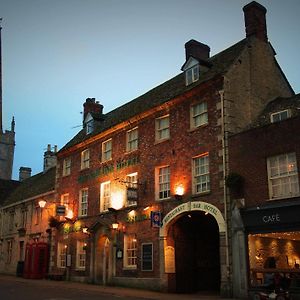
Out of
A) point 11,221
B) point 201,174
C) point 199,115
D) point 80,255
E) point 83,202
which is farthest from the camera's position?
point 11,221

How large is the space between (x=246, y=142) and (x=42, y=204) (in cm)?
1730

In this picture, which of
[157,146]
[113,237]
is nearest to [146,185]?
[157,146]

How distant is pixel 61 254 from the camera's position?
3041 centimetres

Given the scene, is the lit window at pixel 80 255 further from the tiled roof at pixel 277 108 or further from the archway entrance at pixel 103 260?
the tiled roof at pixel 277 108

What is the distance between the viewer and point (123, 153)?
25609mm

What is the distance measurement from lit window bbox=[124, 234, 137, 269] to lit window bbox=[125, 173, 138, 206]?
185 centimetres

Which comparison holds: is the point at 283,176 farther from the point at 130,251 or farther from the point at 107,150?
the point at 107,150

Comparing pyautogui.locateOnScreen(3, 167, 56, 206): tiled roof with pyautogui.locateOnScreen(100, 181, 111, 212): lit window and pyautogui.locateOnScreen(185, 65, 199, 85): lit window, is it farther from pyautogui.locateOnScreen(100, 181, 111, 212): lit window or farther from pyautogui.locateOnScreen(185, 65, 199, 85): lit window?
pyautogui.locateOnScreen(185, 65, 199, 85): lit window

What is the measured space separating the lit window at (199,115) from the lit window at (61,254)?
1433 cm

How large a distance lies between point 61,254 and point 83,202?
4528mm

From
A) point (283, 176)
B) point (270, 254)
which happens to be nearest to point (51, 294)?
point (270, 254)

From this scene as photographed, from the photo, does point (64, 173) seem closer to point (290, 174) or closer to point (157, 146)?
point (157, 146)

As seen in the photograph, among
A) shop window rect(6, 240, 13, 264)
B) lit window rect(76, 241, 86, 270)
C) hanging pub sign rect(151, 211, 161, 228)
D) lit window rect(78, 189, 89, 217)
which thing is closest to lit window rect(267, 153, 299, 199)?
hanging pub sign rect(151, 211, 161, 228)

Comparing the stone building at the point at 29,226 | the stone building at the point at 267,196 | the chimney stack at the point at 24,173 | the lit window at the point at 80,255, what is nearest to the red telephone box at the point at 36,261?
the stone building at the point at 29,226
